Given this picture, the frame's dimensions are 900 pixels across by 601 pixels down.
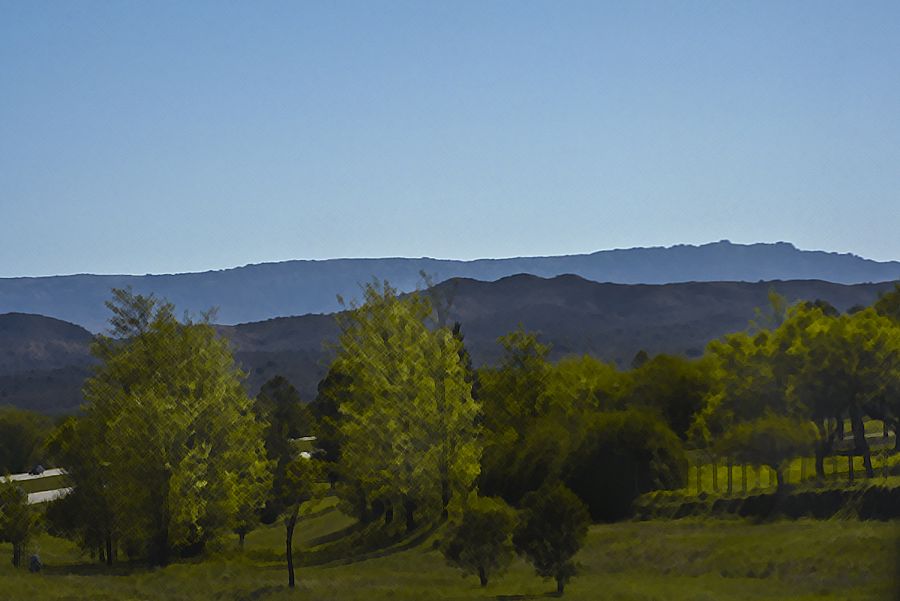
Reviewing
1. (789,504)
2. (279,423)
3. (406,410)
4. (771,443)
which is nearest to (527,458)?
(406,410)

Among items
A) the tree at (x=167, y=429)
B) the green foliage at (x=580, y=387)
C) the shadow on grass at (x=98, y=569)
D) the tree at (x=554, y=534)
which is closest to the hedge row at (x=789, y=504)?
the tree at (x=554, y=534)

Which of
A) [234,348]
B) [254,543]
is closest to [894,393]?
[234,348]

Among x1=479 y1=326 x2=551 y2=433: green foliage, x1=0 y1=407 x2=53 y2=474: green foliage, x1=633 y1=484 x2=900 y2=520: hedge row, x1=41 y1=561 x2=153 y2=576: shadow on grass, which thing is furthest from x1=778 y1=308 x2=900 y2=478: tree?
x1=0 y1=407 x2=53 y2=474: green foliage

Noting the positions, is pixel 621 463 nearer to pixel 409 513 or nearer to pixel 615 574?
pixel 409 513

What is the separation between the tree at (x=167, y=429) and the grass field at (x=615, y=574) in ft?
8.14

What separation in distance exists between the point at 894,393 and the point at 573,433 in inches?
783

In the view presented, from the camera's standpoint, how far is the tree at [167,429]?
61.8 metres

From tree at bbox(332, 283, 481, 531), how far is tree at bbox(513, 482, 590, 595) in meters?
22.0

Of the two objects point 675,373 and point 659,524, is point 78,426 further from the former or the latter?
point 675,373

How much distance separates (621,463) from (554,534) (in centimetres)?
2910

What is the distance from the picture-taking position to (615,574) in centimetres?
5041

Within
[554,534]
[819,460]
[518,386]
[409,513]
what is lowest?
[409,513]

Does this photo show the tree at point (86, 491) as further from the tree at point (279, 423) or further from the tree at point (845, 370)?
the tree at point (845, 370)

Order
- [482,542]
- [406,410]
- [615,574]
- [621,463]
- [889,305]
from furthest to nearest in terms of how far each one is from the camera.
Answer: [889,305] → [621,463] → [406,410] → [615,574] → [482,542]
